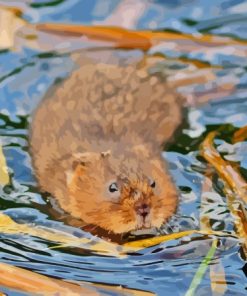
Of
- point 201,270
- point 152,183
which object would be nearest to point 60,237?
point 152,183

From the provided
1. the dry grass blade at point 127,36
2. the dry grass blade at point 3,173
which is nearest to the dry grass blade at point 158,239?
the dry grass blade at point 3,173

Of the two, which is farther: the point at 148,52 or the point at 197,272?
the point at 148,52

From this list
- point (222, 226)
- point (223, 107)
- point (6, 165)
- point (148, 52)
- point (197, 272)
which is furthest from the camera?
point (148, 52)

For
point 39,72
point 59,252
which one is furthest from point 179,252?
point 39,72

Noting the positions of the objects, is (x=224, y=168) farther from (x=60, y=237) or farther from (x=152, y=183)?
(x=60, y=237)

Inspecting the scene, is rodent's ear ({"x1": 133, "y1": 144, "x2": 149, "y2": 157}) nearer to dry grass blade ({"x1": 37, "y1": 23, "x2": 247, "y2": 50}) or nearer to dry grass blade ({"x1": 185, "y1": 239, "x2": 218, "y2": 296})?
dry grass blade ({"x1": 185, "y1": 239, "x2": 218, "y2": 296})

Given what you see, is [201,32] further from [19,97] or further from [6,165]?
[6,165]
